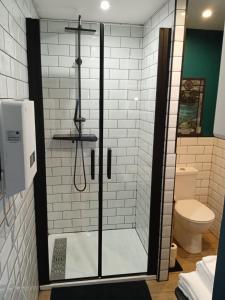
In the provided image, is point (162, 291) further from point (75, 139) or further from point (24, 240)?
point (75, 139)

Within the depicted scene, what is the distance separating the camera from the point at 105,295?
205 cm

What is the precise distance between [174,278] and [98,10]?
2574 millimetres

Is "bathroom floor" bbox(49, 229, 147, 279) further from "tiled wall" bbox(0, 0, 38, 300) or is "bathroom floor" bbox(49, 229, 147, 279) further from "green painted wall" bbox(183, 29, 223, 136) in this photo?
"green painted wall" bbox(183, 29, 223, 136)

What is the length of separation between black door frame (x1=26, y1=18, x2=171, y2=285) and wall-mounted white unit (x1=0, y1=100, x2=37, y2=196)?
80 cm

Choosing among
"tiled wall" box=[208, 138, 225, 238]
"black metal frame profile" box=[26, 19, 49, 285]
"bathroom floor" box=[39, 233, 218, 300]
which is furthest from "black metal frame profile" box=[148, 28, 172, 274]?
"tiled wall" box=[208, 138, 225, 238]

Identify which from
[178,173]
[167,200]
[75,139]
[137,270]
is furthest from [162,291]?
[75,139]

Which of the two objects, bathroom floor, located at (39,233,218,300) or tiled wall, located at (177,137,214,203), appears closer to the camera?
bathroom floor, located at (39,233,218,300)

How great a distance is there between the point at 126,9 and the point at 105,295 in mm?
2485

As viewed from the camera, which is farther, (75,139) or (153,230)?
(75,139)

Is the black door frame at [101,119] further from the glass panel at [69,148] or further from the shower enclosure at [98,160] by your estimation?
the glass panel at [69,148]

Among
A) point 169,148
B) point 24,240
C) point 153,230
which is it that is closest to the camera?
point 24,240

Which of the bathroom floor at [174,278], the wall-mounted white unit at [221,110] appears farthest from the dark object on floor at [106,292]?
the wall-mounted white unit at [221,110]

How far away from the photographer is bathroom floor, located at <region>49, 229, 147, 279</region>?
7.53ft

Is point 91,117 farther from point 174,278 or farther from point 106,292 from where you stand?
point 174,278
